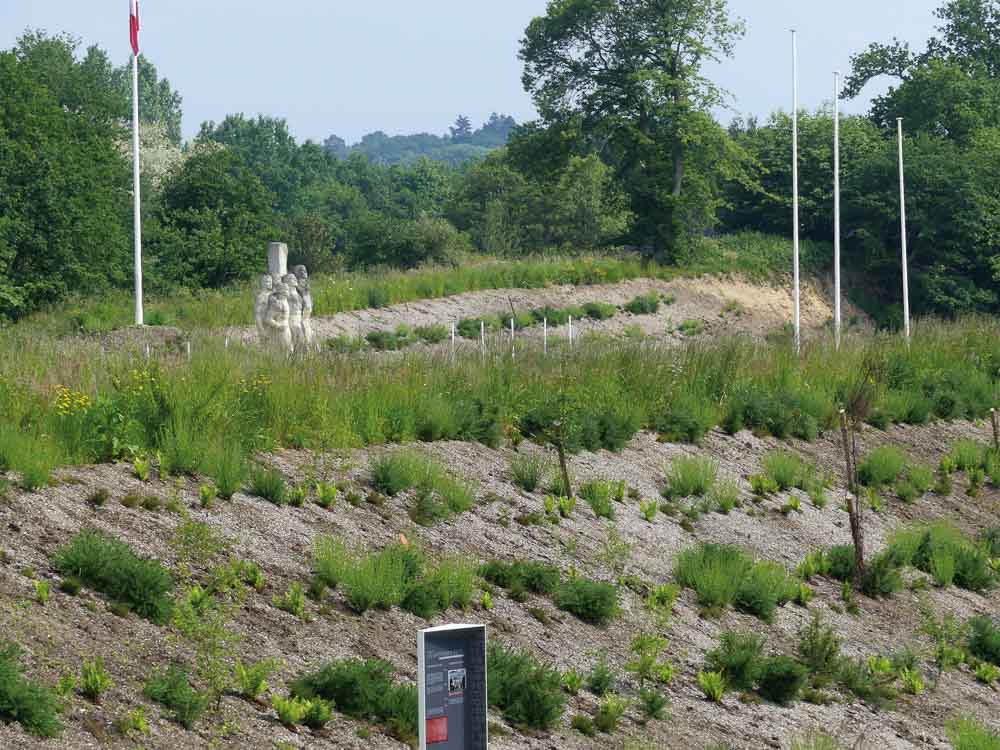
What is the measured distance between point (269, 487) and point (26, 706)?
4.63 m

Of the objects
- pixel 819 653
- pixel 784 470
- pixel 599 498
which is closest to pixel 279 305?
pixel 784 470

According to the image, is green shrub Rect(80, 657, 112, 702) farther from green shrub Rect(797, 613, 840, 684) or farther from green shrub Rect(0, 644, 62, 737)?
green shrub Rect(797, 613, 840, 684)

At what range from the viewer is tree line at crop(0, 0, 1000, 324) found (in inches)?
1826

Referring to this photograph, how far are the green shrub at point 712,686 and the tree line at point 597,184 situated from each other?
111 feet

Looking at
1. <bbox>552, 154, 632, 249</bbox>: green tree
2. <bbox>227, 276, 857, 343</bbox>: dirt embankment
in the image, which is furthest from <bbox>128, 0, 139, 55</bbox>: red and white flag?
<bbox>552, 154, 632, 249</bbox>: green tree

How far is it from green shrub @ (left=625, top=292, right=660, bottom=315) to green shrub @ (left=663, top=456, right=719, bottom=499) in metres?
31.3

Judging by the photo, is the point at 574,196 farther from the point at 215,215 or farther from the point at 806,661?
the point at 806,661

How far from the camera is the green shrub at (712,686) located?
1175 centimetres

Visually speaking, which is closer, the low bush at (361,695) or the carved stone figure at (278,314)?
the low bush at (361,695)

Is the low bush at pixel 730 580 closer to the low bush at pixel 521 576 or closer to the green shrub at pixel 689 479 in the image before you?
the low bush at pixel 521 576

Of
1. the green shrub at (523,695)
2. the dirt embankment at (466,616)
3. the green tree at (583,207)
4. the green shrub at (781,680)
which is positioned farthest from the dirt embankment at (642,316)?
the green shrub at (523,695)

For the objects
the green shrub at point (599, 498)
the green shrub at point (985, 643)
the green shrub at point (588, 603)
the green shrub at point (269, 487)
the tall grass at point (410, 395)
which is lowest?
the green shrub at point (985, 643)

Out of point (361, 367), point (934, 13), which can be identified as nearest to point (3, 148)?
point (361, 367)

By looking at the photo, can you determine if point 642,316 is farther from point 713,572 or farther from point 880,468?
point 713,572
